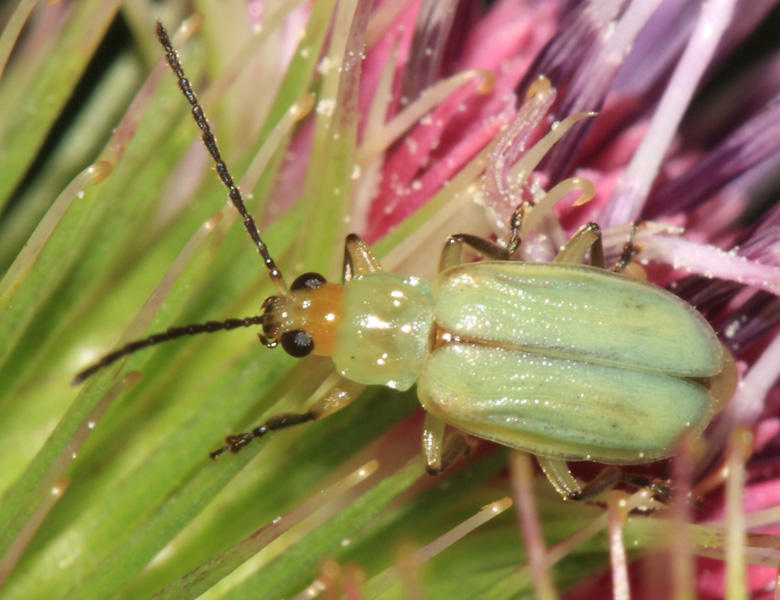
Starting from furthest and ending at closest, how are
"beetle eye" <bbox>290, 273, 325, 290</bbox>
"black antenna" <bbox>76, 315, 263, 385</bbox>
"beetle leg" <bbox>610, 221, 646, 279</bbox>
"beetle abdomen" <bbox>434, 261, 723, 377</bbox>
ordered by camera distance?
"beetle leg" <bbox>610, 221, 646, 279</bbox>, "beetle eye" <bbox>290, 273, 325, 290</bbox>, "beetle abdomen" <bbox>434, 261, 723, 377</bbox>, "black antenna" <bbox>76, 315, 263, 385</bbox>

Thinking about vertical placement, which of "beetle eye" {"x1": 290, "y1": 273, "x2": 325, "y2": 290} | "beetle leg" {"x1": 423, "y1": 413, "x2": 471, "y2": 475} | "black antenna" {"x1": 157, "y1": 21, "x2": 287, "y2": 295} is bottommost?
"beetle leg" {"x1": 423, "y1": 413, "x2": 471, "y2": 475}

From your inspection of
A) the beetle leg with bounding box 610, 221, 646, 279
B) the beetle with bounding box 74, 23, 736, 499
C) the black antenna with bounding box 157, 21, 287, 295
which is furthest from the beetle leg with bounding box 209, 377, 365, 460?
the beetle leg with bounding box 610, 221, 646, 279

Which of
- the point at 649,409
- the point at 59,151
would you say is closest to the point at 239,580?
the point at 649,409

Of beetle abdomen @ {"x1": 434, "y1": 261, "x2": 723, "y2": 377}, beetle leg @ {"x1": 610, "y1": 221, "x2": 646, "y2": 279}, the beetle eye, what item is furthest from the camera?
beetle leg @ {"x1": 610, "y1": 221, "x2": 646, "y2": 279}

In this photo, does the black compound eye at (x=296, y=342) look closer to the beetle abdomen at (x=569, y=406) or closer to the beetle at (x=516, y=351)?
the beetle at (x=516, y=351)

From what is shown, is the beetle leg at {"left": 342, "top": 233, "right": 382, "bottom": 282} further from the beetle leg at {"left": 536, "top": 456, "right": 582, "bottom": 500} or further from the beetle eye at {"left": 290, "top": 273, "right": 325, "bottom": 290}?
the beetle leg at {"left": 536, "top": 456, "right": 582, "bottom": 500}

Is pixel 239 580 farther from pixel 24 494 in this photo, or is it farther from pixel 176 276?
pixel 176 276

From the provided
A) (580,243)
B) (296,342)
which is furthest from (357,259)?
(580,243)

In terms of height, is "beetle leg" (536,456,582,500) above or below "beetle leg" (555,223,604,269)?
below
